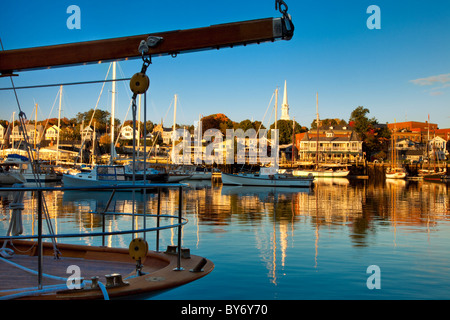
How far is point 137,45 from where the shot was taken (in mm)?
6629

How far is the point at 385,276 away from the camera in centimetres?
1274

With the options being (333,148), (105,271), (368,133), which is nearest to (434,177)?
(333,148)

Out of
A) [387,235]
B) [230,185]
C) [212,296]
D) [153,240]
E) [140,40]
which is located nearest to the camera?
[140,40]

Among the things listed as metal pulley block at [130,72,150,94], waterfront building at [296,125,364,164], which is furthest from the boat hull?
waterfront building at [296,125,364,164]

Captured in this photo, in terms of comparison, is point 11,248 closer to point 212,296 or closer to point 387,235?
point 212,296

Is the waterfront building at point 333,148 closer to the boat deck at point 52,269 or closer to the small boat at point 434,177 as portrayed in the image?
the small boat at point 434,177

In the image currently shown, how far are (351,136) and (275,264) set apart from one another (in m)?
130

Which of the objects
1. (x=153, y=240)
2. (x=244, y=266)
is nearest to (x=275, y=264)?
(x=244, y=266)

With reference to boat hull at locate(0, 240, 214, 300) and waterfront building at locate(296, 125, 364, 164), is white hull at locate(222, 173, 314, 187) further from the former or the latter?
waterfront building at locate(296, 125, 364, 164)

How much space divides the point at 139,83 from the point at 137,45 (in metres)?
0.55

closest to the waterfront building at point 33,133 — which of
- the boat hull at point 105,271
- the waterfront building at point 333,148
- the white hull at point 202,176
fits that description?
the white hull at point 202,176

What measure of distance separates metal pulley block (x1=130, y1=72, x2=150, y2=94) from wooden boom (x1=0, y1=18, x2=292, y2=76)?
0.31 metres

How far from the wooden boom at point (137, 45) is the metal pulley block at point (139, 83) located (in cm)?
31

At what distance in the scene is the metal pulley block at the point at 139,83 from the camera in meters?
6.62
